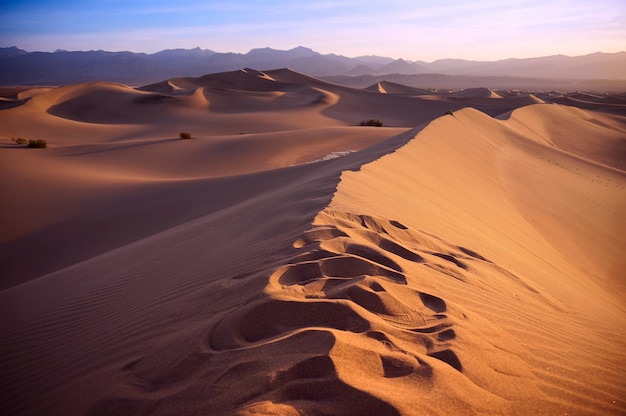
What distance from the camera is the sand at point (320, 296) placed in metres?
2.26

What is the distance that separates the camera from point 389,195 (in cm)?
623

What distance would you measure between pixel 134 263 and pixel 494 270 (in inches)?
161

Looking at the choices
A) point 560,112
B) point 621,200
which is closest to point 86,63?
point 560,112

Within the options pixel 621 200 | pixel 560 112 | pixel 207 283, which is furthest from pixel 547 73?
pixel 207 283

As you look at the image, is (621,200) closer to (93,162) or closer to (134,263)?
(134,263)

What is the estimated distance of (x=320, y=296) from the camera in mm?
2971

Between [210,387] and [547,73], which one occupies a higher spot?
[547,73]

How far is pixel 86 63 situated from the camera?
168 meters

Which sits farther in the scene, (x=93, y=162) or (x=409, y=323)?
(x=93, y=162)

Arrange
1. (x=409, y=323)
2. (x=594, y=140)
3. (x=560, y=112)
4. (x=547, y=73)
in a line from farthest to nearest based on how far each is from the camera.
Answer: (x=547, y=73) → (x=560, y=112) → (x=594, y=140) → (x=409, y=323)

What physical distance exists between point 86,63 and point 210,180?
18700cm

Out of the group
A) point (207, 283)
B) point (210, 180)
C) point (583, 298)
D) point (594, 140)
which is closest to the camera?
point (207, 283)

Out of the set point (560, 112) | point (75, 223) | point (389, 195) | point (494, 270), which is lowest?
point (75, 223)

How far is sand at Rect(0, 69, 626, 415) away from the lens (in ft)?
7.40
